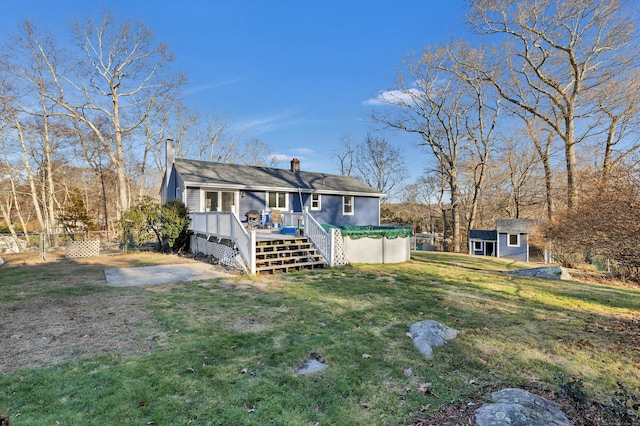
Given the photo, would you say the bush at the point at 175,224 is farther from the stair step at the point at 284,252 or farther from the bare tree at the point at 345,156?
the bare tree at the point at 345,156

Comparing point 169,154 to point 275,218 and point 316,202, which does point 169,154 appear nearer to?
point 275,218

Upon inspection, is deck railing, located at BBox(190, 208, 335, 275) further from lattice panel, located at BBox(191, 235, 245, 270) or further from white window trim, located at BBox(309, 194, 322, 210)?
white window trim, located at BBox(309, 194, 322, 210)

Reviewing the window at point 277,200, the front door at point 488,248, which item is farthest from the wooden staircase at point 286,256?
the front door at point 488,248

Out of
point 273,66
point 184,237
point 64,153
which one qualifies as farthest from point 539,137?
point 64,153

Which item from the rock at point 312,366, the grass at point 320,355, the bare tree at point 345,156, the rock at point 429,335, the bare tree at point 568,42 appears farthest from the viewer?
the bare tree at point 345,156

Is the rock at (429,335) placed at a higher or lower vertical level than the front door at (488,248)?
higher

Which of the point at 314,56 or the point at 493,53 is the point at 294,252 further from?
the point at 493,53

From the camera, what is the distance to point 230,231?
30.4 feet

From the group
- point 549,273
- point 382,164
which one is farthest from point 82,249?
point 382,164

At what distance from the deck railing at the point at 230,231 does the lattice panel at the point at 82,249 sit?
4.43m

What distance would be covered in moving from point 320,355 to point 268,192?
1350cm

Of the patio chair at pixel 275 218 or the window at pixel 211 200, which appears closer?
the patio chair at pixel 275 218

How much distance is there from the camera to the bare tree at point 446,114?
2197 cm

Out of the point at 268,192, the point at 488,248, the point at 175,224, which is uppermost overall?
the point at 268,192
